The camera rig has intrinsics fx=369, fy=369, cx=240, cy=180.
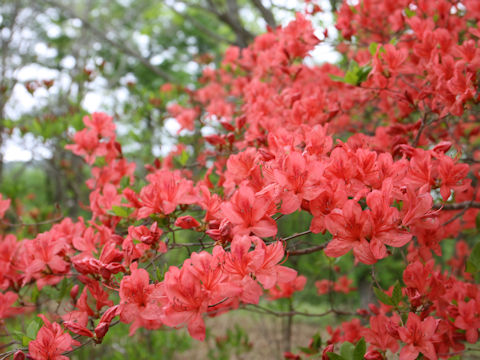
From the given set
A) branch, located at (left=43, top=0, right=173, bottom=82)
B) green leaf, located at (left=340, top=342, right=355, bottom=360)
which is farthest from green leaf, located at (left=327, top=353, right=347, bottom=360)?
branch, located at (left=43, top=0, right=173, bottom=82)

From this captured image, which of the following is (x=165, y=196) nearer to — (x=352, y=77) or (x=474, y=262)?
(x=352, y=77)

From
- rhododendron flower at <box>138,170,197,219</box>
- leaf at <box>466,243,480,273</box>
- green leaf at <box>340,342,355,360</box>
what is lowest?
green leaf at <box>340,342,355,360</box>

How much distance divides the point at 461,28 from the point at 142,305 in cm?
219

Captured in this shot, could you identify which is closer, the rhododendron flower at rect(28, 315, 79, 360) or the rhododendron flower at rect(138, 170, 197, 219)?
the rhododendron flower at rect(28, 315, 79, 360)

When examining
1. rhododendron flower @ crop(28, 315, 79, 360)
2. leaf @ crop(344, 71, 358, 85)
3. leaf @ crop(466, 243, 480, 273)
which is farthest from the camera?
leaf @ crop(344, 71, 358, 85)

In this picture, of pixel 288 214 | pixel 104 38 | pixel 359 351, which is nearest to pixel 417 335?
pixel 359 351

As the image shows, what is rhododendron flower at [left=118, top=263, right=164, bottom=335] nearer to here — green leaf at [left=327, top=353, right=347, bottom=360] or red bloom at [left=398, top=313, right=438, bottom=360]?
green leaf at [left=327, top=353, right=347, bottom=360]

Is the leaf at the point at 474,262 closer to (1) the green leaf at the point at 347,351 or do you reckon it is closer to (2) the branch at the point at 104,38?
(1) the green leaf at the point at 347,351

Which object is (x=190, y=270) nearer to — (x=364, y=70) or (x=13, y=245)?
(x=13, y=245)

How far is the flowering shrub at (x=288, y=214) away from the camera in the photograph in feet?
3.09

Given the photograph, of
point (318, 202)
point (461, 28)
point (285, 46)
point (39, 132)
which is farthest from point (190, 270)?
point (39, 132)

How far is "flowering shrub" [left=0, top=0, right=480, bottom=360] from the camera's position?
941 millimetres

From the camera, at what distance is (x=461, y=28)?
2066mm

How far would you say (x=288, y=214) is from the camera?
1.51m
